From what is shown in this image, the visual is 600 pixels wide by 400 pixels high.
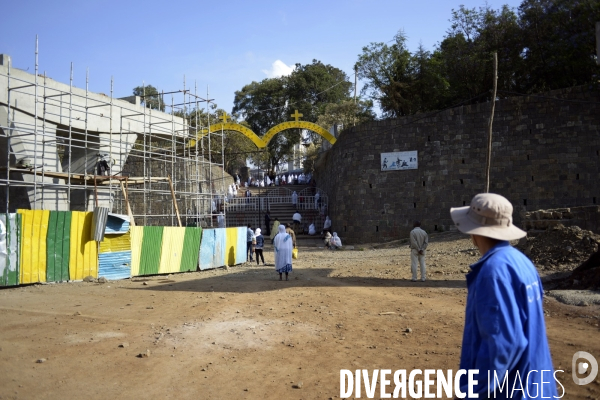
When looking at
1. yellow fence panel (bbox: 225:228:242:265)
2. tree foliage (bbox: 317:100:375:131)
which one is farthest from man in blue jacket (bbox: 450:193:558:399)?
tree foliage (bbox: 317:100:375:131)

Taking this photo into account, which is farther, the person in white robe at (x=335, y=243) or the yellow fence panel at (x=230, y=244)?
the person in white robe at (x=335, y=243)

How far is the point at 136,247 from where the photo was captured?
44.4 feet

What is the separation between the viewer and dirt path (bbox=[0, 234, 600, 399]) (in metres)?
5.15

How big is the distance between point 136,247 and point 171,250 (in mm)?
1288

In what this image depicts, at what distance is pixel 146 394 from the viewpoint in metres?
4.88

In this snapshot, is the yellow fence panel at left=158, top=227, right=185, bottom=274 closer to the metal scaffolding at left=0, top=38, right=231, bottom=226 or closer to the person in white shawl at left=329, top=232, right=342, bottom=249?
the metal scaffolding at left=0, top=38, right=231, bottom=226

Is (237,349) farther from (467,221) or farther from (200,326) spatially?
(467,221)

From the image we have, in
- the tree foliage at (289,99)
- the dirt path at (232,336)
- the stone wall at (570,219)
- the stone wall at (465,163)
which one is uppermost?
the tree foliage at (289,99)

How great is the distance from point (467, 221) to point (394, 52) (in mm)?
24260

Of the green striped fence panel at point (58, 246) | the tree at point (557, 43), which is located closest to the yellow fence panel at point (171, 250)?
the green striped fence panel at point (58, 246)

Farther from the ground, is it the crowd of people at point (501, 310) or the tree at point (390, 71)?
the tree at point (390, 71)

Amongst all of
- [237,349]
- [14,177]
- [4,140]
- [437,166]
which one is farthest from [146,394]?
[437,166]

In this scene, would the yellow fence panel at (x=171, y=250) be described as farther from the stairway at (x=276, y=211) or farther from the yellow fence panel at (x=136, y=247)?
the stairway at (x=276, y=211)

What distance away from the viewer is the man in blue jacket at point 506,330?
222 cm
